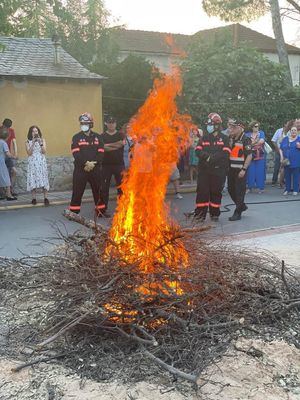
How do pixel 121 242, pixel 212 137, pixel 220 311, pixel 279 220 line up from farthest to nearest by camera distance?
pixel 279 220 < pixel 212 137 < pixel 121 242 < pixel 220 311

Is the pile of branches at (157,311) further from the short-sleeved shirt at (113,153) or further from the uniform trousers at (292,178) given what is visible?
the uniform trousers at (292,178)

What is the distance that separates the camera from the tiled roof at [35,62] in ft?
44.4

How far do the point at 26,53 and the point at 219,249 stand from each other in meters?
11.8

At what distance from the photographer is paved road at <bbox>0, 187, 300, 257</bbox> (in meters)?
7.52

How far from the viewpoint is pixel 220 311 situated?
4016mm

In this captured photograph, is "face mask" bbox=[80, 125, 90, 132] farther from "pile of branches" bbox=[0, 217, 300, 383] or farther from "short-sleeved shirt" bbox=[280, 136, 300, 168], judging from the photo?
"short-sleeved shirt" bbox=[280, 136, 300, 168]

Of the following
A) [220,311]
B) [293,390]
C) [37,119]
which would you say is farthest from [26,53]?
[293,390]

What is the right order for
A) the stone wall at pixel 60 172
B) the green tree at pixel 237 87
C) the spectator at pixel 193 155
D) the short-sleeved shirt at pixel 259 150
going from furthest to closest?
1. the green tree at pixel 237 87
2. the stone wall at pixel 60 172
3. the short-sleeved shirt at pixel 259 150
4. the spectator at pixel 193 155

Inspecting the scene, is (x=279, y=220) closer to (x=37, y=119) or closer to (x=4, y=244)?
(x=4, y=244)

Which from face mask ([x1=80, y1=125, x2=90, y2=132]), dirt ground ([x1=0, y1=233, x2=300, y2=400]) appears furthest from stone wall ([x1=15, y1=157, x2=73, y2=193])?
dirt ground ([x1=0, y1=233, x2=300, y2=400])

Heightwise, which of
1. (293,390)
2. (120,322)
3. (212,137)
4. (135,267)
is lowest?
(293,390)

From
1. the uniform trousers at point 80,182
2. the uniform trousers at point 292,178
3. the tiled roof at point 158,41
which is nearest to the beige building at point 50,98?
the uniform trousers at point 80,182

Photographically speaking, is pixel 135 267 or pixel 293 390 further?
pixel 135 267

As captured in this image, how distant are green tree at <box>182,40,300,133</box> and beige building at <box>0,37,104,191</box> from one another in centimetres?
374
